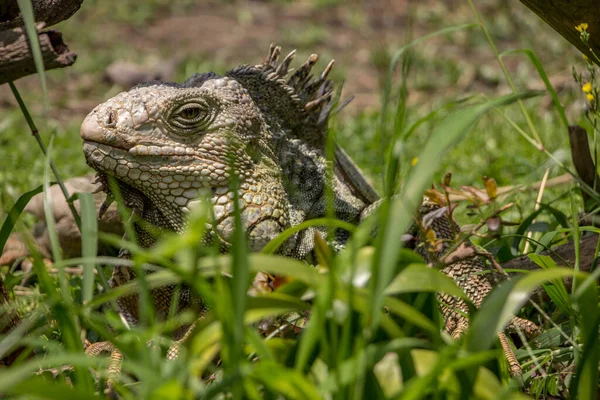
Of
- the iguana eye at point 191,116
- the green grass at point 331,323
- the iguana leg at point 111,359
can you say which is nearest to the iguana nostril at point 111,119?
the iguana eye at point 191,116

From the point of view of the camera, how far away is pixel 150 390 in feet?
6.20

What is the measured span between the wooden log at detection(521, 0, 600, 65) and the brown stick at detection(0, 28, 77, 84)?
2064 millimetres

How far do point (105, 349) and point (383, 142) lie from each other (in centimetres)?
201

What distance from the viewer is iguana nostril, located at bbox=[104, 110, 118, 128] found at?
3.39 metres

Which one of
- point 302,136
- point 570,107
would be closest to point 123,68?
point 570,107

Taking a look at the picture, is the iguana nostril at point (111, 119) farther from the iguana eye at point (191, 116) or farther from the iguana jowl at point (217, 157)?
the iguana eye at point (191, 116)

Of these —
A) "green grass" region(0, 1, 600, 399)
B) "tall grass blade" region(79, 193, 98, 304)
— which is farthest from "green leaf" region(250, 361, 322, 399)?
"tall grass blade" region(79, 193, 98, 304)

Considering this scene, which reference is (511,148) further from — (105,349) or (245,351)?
(245,351)

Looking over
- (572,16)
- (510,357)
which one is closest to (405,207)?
(510,357)

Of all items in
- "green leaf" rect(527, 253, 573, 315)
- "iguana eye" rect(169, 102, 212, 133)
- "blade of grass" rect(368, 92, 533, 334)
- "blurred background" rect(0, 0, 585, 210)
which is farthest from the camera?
"blurred background" rect(0, 0, 585, 210)

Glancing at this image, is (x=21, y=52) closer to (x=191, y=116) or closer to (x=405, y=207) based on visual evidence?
(x=191, y=116)

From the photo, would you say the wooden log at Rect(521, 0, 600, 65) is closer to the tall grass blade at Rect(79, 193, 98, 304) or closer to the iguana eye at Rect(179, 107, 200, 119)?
the iguana eye at Rect(179, 107, 200, 119)

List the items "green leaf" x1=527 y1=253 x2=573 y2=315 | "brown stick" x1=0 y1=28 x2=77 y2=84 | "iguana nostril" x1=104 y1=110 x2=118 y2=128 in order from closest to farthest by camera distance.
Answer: "green leaf" x1=527 y1=253 x2=573 y2=315
"brown stick" x1=0 y1=28 x2=77 y2=84
"iguana nostril" x1=104 y1=110 x2=118 y2=128

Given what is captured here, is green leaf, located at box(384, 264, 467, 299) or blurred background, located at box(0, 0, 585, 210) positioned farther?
blurred background, located at box(0, 0, 585, 210)
